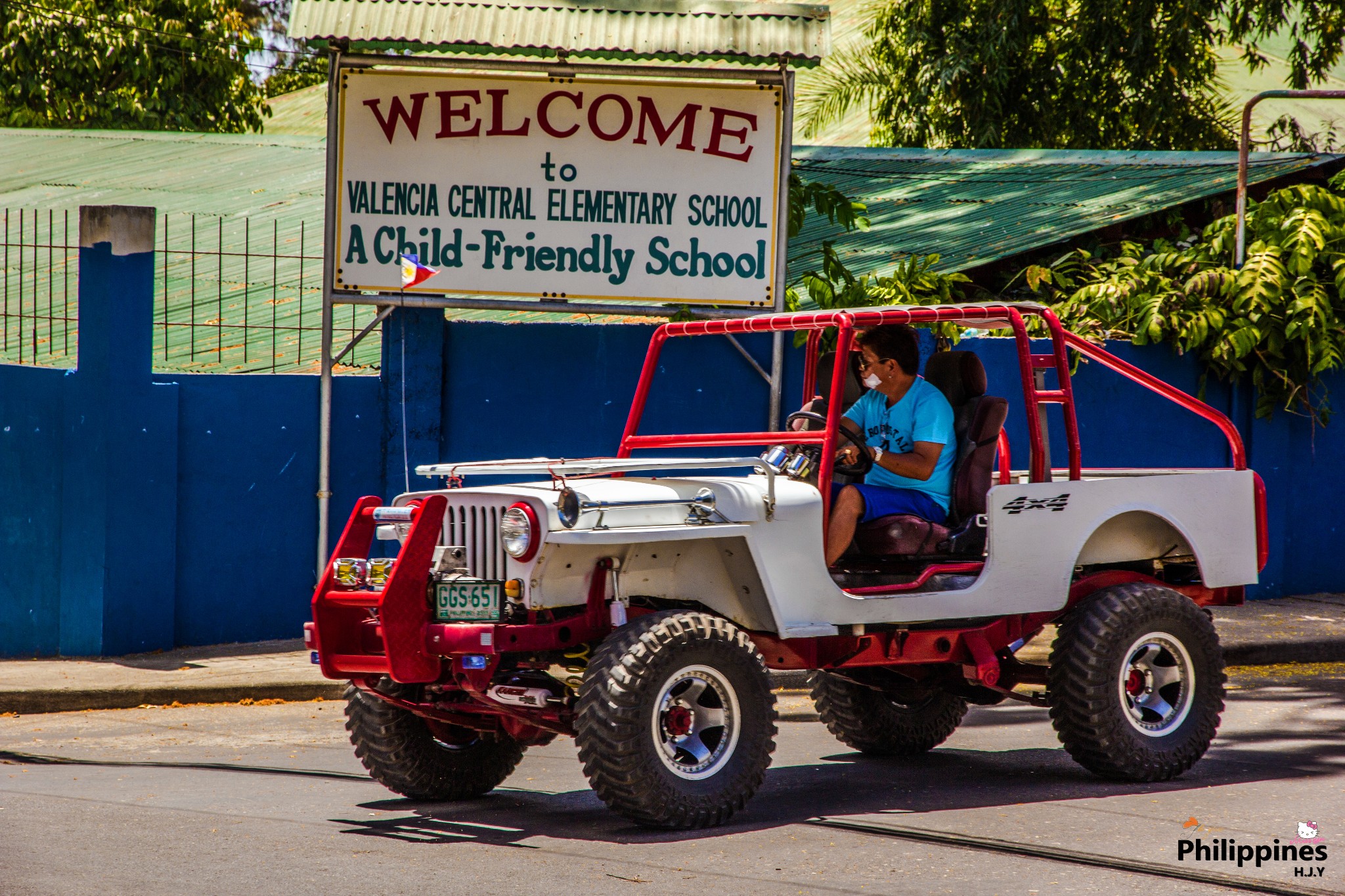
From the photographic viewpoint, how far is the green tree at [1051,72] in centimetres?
2167

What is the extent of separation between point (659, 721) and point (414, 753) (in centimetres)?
123

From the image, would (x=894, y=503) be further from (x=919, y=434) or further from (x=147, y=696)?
(x=147, y=696)

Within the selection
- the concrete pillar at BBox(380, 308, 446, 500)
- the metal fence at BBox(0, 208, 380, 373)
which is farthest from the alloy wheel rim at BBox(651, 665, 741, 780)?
the metal fence at BBox(0, 208, 380, 373)

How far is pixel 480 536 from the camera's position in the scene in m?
6.44

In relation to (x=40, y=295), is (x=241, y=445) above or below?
below

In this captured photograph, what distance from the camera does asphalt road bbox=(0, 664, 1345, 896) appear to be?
560 cm

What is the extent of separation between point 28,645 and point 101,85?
56.0 ft

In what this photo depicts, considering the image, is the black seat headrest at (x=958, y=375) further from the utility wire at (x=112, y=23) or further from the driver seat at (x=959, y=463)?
the utility wire at (x=112, y=23)

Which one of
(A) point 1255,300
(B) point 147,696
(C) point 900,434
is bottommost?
(B) point 147,696

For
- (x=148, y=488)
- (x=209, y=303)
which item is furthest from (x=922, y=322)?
(x=209, y=303)

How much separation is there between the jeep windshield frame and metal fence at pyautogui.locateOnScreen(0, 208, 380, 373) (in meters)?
3.99

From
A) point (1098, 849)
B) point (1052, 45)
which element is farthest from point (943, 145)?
point (1098, 849)

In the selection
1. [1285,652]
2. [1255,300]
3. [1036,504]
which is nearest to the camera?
[1036,504]

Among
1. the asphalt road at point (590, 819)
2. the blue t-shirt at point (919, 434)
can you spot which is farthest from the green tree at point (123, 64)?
the blue t-shirt at point (919, 434)
